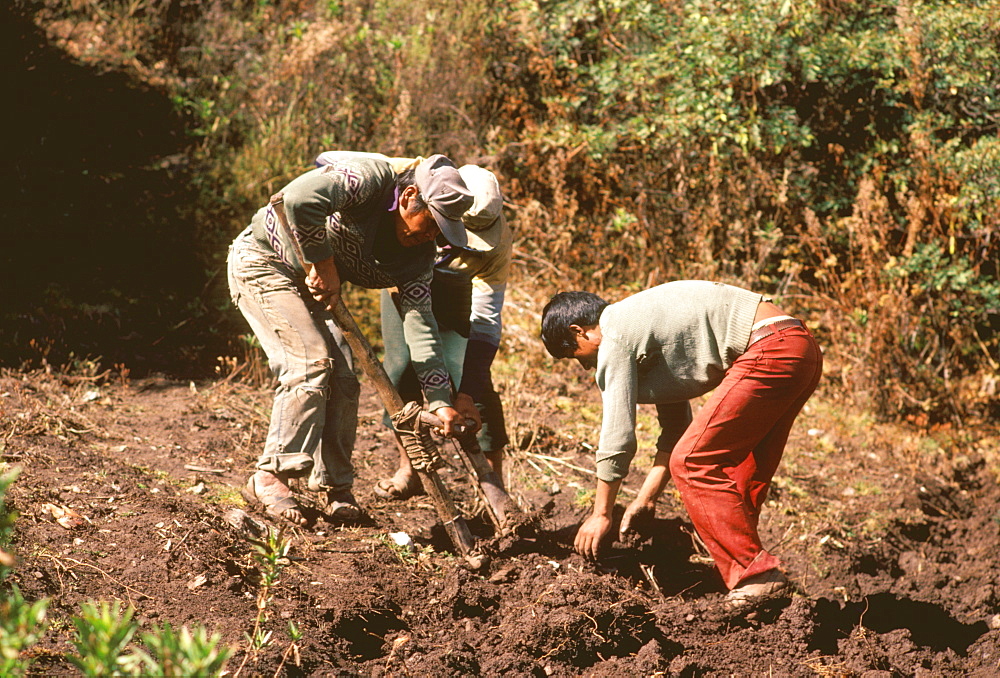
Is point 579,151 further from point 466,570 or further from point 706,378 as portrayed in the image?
point 466,570

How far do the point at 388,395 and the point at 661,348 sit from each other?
125 cm

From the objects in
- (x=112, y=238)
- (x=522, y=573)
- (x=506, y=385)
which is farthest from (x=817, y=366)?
(x=112, y=238)

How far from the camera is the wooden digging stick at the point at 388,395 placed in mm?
3857

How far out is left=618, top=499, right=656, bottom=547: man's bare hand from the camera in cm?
423

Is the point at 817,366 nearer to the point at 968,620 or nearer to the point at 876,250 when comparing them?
the point at 968,620

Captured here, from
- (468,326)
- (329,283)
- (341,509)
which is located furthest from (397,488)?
→ (329,283)

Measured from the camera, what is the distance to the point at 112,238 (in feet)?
21.9

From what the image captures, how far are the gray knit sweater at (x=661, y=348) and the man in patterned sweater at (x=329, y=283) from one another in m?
0.73

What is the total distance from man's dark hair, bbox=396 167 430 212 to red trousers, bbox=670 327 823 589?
145 centimetres

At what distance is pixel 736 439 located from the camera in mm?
3691

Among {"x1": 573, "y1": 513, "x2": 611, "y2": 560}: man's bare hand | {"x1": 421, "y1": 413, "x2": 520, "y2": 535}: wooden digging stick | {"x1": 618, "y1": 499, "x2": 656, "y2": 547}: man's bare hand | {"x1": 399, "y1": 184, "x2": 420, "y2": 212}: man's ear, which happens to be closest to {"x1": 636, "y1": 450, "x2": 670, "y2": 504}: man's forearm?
{"x1": 618, "y1": 499, "x2": 656, "y2": 547}: man's bare hand

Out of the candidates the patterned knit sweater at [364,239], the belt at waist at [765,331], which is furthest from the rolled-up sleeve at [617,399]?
the patterned knit sweater at [364,239]

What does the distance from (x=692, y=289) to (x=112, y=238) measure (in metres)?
4.80

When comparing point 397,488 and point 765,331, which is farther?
point 397,488
